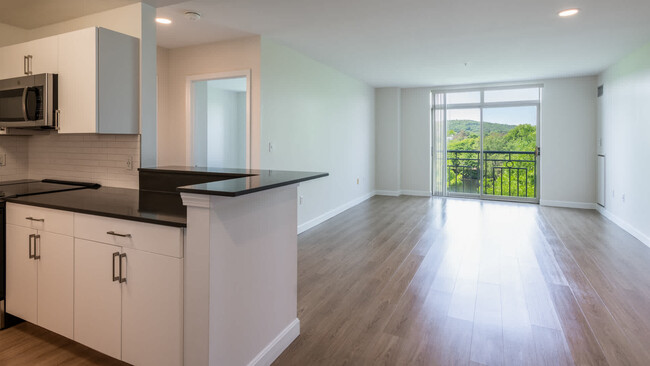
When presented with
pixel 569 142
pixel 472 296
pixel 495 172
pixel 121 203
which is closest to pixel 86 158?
pixel 121 203

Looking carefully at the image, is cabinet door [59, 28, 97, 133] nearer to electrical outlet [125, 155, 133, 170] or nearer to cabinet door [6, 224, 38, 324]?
electrical outlet [125, 155, 133, 170]

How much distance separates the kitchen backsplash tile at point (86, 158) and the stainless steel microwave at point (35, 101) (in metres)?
0.39

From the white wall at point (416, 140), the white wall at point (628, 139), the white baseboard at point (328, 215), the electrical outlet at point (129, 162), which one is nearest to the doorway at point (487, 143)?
the white wall at point (416, 140)

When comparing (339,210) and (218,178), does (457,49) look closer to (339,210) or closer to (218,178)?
(339,210)

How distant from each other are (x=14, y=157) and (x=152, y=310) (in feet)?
8.55

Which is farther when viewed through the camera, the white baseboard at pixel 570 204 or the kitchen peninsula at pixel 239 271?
the white baseboard at pixel 570 204

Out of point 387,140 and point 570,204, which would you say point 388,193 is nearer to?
point 387,140

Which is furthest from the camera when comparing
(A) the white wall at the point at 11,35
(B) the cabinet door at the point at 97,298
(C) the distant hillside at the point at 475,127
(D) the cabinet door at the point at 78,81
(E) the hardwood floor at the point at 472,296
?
(C) the distant hillside at the point at 475,127

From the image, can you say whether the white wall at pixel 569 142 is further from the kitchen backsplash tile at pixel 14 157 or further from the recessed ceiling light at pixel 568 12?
the kitchen backsplash tile at pixel 14 157

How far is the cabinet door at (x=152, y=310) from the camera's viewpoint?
1700 mm

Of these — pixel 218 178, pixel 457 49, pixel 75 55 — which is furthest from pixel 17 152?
pixel 457 49

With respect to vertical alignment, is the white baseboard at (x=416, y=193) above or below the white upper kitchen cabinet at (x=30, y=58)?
below

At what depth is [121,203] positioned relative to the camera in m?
2.14

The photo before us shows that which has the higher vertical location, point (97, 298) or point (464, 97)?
point (464, 97)
